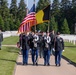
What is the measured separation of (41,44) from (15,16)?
A: 370 ft

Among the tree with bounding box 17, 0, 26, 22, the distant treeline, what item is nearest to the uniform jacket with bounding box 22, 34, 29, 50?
the distant treeline

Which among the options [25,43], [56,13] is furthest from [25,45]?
[56,13]

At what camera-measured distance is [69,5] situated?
12038 cm

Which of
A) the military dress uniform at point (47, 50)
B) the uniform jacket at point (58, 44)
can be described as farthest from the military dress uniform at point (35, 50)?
the uniform jacket at point (58, 44)

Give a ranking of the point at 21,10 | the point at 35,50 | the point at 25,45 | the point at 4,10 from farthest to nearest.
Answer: the point at 21,10 → the point at 4,10 → the point at 35,50 → the point at 25,45

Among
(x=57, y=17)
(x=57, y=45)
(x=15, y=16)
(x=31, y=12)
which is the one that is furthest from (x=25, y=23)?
(x=15, y=16)

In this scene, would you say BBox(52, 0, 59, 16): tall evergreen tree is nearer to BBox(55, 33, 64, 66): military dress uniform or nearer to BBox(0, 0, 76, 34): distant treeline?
BBox(0, 0, 76, 34): distant treeline

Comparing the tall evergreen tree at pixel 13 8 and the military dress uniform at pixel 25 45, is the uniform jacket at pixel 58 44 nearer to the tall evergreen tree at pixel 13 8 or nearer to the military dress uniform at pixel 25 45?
the military dress uniform at pixel 25 45

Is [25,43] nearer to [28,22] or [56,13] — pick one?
[28,22]

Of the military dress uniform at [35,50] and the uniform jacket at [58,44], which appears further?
the military dress uniform at [35,50]

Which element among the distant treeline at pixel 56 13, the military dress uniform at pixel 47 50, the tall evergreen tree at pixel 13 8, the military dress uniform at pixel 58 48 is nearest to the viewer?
the military dress uniform at pixel 58 48

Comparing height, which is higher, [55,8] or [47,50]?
[55,8]

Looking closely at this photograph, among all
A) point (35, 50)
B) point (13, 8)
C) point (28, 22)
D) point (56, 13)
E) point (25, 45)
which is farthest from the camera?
point (13, 8)

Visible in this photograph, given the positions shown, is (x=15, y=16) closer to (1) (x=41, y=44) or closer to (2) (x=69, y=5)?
(2) (x=69, y=5)
